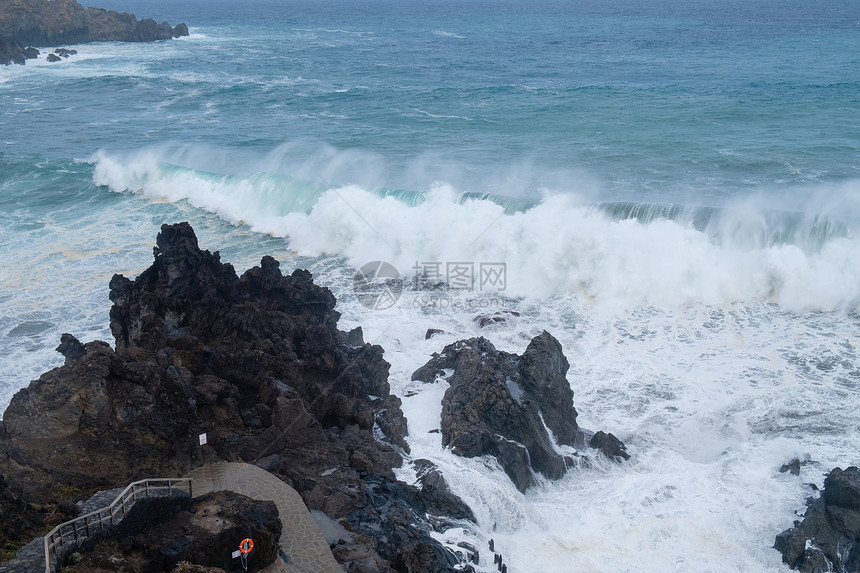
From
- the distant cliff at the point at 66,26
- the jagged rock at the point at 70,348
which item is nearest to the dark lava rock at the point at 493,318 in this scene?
the jagged rock at the point at 70,348

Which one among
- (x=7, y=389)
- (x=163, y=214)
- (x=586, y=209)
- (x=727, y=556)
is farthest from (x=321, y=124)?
(x=727, y=556)

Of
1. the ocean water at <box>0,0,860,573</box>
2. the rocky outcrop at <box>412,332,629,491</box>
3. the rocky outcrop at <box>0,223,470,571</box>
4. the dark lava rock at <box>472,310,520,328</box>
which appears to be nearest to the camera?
the rocky outcrop at <box>0,223,470,571</box>

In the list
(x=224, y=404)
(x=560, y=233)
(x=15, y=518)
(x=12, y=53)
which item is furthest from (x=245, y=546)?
(x=12, y=53)

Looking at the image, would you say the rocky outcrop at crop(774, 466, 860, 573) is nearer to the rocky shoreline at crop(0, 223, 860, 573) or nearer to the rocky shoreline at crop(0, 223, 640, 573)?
the rocky shoreline at crop(0, 223, 860, 573)

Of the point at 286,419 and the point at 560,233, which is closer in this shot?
the point at 286,419

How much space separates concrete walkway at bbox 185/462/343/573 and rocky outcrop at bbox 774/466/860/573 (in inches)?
329

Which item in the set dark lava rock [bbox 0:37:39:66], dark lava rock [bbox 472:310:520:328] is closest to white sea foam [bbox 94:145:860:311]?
dark lava rock [bbox 472:310:520:328]

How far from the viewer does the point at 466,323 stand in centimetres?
2345

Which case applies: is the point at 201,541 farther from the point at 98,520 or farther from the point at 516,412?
the point at 516,412

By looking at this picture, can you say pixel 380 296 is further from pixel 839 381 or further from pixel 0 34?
pixel 0 34

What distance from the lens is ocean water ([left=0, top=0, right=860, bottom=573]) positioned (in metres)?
16.3

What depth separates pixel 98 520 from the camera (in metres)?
11.5

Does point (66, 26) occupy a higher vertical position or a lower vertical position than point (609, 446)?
higher

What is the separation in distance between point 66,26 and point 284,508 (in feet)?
286
